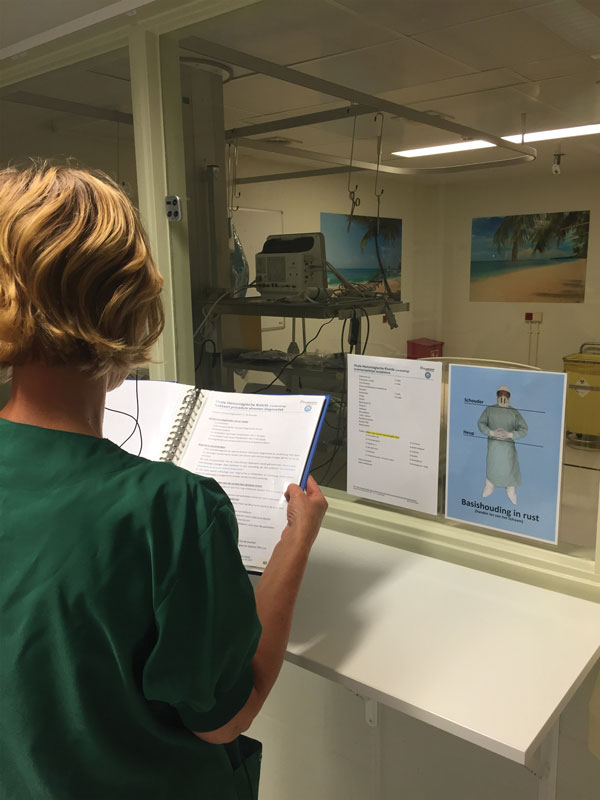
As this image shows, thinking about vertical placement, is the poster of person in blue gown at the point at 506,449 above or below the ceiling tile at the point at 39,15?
below

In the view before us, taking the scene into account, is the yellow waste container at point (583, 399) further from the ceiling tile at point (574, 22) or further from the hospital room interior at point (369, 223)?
the ceiling tile at point (574, 22)

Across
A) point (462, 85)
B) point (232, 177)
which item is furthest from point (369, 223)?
point (232, 177)

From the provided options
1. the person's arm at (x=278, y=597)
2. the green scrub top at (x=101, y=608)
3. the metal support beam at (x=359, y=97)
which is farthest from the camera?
the metal support beam at (x=359, y=97)

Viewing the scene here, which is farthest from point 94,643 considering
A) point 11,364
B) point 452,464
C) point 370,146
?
point 370,146

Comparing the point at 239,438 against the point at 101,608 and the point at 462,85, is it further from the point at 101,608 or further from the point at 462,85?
the point at 462,85

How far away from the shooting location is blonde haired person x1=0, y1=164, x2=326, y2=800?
0.63 meters

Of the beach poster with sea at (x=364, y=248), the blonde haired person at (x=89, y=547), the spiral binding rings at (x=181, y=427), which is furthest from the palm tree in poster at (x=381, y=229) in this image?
the blonde haired person at (x=89, y=547)

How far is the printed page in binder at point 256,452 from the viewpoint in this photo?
1.09 meters

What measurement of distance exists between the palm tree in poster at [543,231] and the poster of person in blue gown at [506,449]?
0.25 meters

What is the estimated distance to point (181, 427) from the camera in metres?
1.27

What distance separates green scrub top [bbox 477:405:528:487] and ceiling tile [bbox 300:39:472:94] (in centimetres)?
84

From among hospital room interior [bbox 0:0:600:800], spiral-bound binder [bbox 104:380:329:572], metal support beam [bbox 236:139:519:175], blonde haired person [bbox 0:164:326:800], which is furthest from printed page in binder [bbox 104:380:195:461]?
metal support beam [bbox 236:139:519:175]

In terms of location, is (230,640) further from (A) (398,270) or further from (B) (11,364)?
(A) (398,270)

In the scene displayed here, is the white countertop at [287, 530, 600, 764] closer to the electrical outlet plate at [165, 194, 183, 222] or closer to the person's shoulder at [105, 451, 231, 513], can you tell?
the person's shoulder at [105, 451, 231, 513]
